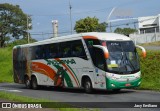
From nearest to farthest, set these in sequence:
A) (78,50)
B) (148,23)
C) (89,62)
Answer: (89,62) → (78,50) → (148,23)

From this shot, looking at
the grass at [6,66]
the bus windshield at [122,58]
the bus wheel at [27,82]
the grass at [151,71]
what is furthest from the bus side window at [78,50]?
the grass at [6,66]

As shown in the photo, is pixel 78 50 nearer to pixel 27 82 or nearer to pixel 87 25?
pixel 27 82

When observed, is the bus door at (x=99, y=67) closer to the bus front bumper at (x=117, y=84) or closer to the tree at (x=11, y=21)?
the bus front bumper at (x=117, y=84)

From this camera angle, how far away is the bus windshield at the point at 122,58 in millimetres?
20516

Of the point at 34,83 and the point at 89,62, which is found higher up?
the point at 89,62

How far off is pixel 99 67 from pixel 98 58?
476 millimetres

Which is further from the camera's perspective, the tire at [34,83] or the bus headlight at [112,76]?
the tire at [34,83]

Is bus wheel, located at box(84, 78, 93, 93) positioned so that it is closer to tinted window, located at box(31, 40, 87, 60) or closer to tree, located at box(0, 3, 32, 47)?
tinted window, located at box(31, 40, 87, 60)

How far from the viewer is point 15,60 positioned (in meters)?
30.6

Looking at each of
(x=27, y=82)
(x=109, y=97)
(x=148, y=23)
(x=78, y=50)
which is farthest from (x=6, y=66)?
(x=148, y=23)

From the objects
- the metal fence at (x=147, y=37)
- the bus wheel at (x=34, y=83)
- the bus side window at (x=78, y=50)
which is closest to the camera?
the bus side window at (x=78, y=50)

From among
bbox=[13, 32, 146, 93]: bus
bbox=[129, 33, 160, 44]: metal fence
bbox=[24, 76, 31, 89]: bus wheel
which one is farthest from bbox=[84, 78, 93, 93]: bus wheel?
bbox=[129, 33, 160, 44]: metal fence

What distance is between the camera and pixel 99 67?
68.6ft

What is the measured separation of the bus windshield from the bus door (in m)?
0.39
